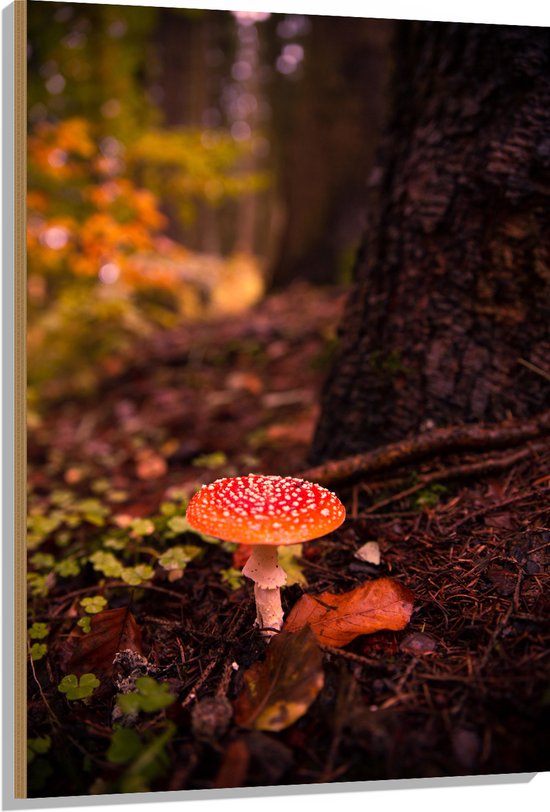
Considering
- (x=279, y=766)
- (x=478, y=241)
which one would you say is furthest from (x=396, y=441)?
(x=279, y=766)

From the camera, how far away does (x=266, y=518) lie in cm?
143

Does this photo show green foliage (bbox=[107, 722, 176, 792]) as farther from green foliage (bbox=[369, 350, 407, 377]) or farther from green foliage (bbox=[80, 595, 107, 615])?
green foliage (bbox=[369, 350, 407, 377])

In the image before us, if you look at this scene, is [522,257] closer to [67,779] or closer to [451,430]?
[451,430]

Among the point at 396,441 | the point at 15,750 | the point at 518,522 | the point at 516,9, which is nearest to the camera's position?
the point at 15,750

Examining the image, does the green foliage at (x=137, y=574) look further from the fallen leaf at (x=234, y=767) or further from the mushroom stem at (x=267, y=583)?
the fallen leaf at (x=234, y=767)

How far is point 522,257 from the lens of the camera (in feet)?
6.89

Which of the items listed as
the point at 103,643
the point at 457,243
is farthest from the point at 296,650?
the point at 457,243

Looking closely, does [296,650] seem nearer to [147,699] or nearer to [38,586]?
[147,699]

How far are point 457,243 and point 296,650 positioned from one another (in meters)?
1.64

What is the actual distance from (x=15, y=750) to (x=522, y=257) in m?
2.36

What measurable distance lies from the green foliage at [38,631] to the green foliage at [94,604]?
0.14m

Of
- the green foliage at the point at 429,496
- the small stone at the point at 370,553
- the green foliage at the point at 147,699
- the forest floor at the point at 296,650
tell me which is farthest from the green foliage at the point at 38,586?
the green foliage at the point at 429,496

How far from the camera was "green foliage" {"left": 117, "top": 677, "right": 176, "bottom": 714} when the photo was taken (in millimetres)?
1386

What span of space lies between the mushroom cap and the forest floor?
337 millimetres
